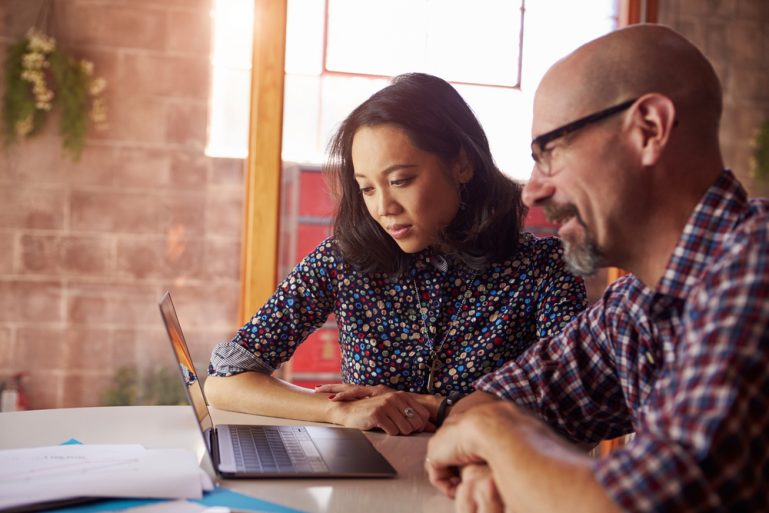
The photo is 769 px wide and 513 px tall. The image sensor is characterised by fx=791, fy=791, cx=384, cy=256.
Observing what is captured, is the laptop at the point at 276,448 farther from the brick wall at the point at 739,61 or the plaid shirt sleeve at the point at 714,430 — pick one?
the brick wall at the point at 739,61

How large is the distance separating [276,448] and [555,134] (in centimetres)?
64

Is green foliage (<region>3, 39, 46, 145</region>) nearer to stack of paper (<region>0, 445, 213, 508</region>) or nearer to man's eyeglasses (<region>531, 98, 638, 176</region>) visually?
stack of paper (<region>0, 445, 213, 508</region>)

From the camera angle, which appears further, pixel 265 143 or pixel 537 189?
pixel 265 143

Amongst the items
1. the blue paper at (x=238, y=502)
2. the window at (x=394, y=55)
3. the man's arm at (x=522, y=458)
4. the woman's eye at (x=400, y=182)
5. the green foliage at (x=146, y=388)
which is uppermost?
the window at (x=394, y=55)

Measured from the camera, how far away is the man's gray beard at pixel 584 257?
1069 mm

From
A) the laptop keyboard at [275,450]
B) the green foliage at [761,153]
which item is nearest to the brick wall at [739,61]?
the green foliage at [761,153]

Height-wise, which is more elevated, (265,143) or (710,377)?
(265,143)

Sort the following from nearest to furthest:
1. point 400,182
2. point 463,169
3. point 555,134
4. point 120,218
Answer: point 555,134
point 400,182
point 463,169
point 120,218

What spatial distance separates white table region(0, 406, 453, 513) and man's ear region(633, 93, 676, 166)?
52 cm

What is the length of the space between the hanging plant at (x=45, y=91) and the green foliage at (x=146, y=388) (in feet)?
2.97

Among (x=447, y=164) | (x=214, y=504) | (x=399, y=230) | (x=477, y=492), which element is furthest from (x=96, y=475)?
(x=447, y=164)

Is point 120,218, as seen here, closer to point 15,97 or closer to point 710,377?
point 15,97

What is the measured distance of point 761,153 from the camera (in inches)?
144

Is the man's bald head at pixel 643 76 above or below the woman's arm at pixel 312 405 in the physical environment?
above
